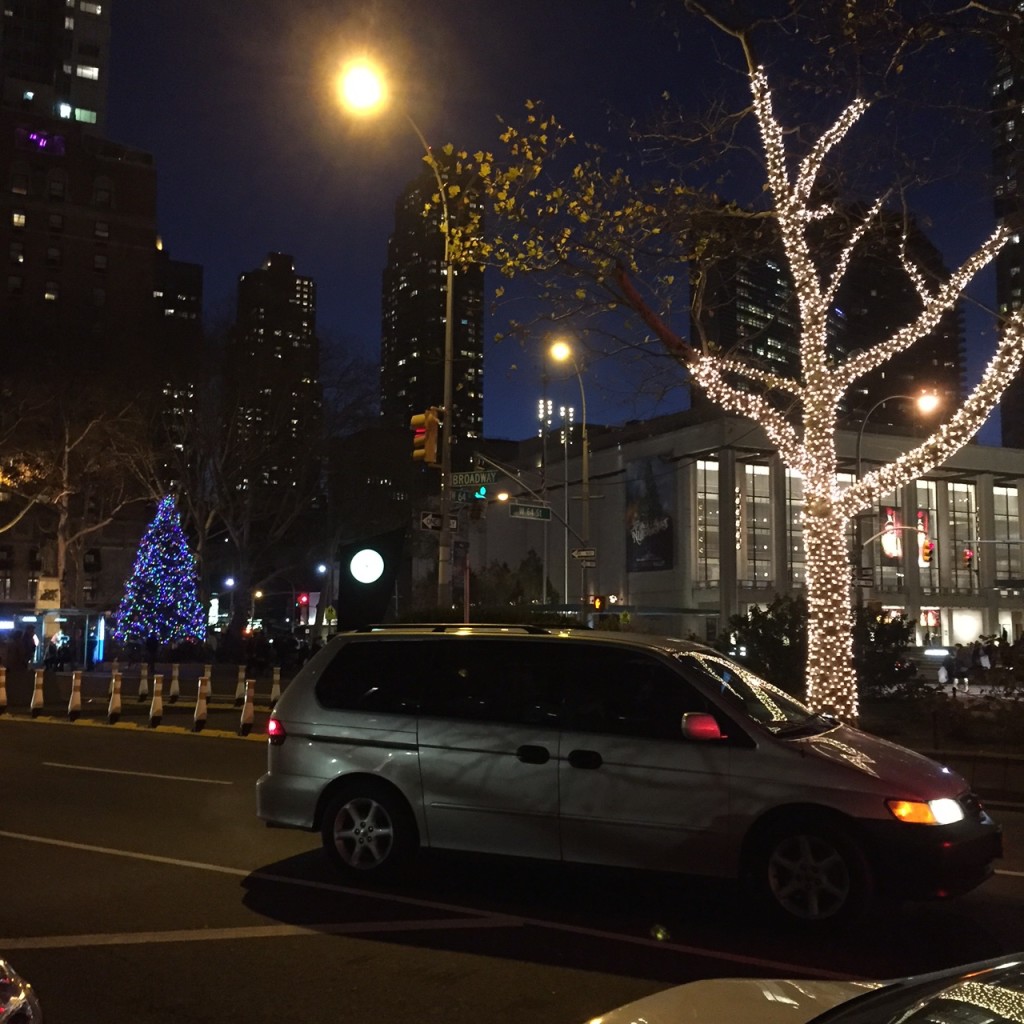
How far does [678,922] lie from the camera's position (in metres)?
6.52

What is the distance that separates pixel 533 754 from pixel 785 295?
12.0m

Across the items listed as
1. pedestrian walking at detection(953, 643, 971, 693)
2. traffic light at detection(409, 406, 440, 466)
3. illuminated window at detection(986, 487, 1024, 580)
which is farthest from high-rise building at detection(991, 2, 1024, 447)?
illuminated window at detection(986, 487, 1024, 580)

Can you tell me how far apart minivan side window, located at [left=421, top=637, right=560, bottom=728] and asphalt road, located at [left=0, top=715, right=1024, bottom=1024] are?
0.98m

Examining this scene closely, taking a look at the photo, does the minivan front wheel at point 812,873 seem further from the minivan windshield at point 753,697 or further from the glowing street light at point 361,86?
the glowing street light at point 361,86

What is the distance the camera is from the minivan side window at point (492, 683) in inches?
285

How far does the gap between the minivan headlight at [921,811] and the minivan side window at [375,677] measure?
3.22 meters

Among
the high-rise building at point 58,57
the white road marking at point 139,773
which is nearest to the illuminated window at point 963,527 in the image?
the white road marking at point 139,773

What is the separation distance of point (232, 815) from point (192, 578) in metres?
35.7

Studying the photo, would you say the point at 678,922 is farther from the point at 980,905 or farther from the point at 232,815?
the point at 232,815

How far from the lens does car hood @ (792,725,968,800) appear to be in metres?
6.34

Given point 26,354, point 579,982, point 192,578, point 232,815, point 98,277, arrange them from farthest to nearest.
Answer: point 98,277, point 192,578, point 26,354, point 232,815, point 579,982

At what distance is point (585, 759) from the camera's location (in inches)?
271

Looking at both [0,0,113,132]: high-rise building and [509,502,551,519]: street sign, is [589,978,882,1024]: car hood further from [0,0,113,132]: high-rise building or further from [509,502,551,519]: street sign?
[0,0,113,132]: high-rise building

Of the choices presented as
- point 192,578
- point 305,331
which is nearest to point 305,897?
point 192,578
